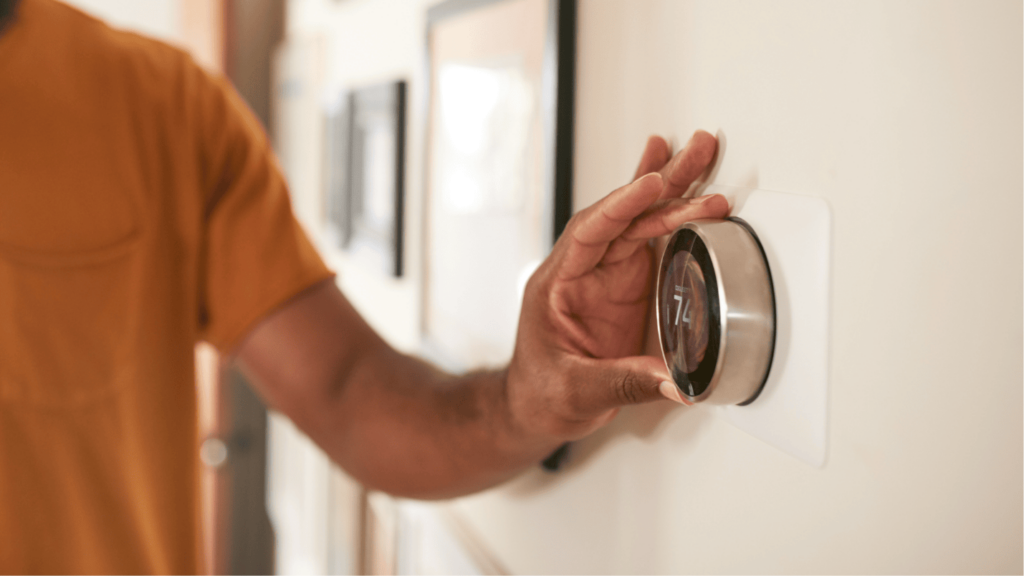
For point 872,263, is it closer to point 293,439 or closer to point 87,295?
point 87,295

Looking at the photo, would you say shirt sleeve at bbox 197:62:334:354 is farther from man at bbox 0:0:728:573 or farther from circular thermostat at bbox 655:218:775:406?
circular thermostat at bbox 655:218:775:406

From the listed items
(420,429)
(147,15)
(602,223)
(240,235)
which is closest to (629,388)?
(602,223)

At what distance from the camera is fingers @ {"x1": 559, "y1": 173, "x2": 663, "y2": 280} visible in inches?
13.4

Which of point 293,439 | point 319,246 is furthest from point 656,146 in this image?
point 293,439

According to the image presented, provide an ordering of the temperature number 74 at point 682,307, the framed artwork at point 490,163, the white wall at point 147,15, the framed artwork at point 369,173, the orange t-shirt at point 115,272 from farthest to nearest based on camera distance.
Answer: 1. the white wall at point 147,15
2. the framed artwork at point 369,173
3. the orange t-shirt at point 115,272
4. the framed artwork at point 490,163
5. the temperature number 74 at point 682,307

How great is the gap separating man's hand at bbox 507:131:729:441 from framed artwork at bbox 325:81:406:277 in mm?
621

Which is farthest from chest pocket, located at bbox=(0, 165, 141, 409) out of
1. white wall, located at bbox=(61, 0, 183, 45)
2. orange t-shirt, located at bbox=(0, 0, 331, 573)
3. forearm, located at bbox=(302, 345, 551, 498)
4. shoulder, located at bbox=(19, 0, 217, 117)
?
white wall, located at bbox=(61, 0, 183, 45)

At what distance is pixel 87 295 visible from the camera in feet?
2.25

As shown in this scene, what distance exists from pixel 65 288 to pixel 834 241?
2.41 feet

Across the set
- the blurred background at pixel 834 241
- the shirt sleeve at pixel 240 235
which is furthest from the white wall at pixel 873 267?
the shirt sleeve at pixel 240 235

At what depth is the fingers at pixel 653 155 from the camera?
413 mm

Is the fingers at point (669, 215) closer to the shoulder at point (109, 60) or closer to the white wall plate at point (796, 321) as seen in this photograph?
the white wall plate at point (796, 321)

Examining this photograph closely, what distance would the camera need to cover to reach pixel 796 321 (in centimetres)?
33

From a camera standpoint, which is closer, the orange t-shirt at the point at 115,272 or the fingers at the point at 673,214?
the fingers at the point at 673,214
